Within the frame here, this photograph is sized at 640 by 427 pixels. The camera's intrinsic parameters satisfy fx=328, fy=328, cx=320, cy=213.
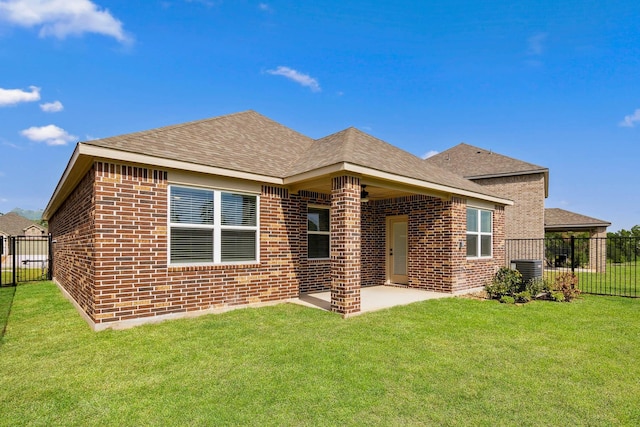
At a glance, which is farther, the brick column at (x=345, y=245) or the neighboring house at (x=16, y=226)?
the neighboring house at (x=16, y=226)

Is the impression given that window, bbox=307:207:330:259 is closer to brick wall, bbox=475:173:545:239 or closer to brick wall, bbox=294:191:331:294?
brick wall, bbox=294:191:331:294

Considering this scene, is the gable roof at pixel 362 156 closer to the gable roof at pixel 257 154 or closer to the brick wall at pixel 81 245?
the gable roof at pixel 257 154

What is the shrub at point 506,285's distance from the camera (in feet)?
29.7

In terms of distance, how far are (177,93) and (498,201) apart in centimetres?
1339

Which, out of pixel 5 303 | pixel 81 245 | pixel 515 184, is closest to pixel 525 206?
pixel 515 184

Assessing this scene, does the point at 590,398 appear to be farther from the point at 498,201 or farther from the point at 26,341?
the point at 498,201


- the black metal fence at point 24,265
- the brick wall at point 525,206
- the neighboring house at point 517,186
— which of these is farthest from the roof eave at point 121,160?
the brick wall at point 525,206

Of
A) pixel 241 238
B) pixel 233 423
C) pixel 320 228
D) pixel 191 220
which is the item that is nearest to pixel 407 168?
pixel 320 228

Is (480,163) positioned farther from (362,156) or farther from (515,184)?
(362,156)

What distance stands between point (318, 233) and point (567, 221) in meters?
21.2

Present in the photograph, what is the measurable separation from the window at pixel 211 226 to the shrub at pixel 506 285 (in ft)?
21.8

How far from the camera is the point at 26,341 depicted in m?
5.30

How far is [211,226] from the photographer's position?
22.7 feet

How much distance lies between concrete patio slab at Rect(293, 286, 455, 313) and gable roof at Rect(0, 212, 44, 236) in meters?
46.3
